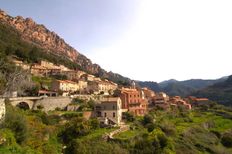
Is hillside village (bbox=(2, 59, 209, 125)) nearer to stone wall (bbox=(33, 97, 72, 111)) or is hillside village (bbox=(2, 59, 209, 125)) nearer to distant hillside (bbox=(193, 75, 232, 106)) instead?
stone wall (bbox=(33, 97, 72, 111))

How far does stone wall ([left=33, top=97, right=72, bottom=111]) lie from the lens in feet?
160

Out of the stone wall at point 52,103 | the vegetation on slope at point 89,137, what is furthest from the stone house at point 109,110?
the stone wall at point 52,103

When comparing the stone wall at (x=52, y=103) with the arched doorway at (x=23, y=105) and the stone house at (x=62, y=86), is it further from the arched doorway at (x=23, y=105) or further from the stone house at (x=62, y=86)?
the stone house at (x=62, y=86)

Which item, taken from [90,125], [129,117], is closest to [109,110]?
[129,117]

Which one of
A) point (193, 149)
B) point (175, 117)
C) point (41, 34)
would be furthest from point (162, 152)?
point (41, 34)

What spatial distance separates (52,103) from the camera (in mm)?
50156

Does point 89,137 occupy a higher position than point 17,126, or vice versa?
point 17,126

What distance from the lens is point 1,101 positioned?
22.7 m

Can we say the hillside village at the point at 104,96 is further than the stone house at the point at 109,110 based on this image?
Yes

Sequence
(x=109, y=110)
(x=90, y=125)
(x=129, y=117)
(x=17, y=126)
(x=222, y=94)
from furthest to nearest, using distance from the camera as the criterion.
→ (x=222, y=94)
(x=129, y=117)
(x=109, y=110)
(x=90, y=125)
(x=17, y=126)

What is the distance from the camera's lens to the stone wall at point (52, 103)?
160ft

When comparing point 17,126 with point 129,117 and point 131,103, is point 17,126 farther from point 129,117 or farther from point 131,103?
point 131,103

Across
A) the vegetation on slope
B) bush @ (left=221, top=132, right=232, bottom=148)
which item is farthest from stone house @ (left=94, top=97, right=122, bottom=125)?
bush @ (left=221, top=132, right=232, bottom=148)

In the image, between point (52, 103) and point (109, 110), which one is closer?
point (109, 110)
